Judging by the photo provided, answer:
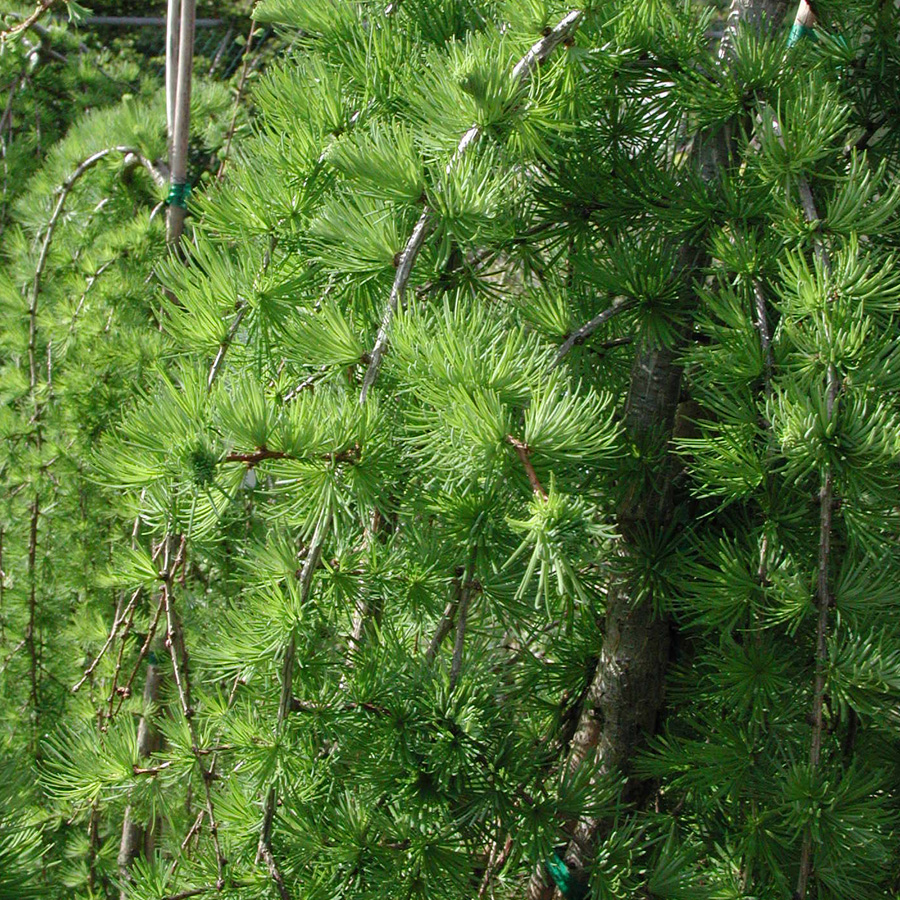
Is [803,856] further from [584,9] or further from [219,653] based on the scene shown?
[584,9]

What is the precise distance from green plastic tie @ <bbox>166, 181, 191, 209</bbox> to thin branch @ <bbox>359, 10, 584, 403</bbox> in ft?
2.62

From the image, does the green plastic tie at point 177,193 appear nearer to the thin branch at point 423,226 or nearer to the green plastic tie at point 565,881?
the thin branch at point 423,226

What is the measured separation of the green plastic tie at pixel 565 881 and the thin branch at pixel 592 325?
0.35 metres

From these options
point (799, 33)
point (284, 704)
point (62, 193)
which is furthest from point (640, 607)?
point (62, 193)

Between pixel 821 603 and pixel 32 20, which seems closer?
pixel 821 603

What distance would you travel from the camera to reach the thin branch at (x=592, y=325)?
73 cm

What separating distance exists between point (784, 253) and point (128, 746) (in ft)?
1.81

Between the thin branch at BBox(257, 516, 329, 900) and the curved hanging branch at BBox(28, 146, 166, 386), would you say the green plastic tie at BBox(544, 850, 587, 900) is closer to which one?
the thin branch at BBox(257, 516, 329, 900)

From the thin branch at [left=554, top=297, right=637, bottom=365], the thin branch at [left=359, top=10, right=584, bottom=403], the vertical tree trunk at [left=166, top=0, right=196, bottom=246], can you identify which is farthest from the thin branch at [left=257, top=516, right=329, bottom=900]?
the vertical tree trunk at [left=166, top=0, right=196, bottom=246]

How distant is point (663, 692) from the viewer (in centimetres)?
86

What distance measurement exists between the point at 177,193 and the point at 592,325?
2.70 ft

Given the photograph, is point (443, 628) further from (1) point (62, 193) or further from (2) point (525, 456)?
(1) point (62, 193)

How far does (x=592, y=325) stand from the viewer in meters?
0.74

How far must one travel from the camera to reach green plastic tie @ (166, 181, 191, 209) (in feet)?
4.51
